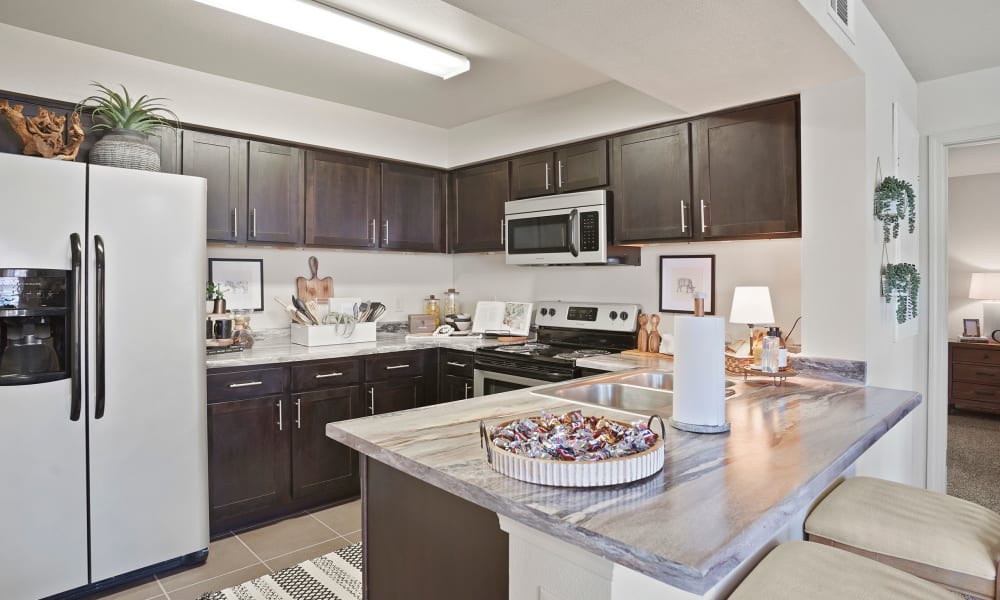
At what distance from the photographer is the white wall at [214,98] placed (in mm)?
2597

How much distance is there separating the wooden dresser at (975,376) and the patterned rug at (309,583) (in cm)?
592

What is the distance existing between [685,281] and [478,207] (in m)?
1.56

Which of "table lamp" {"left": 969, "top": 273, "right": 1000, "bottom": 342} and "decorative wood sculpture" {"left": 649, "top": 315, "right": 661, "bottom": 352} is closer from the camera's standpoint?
"decorative wood sculpture" {"left": 649, "top": 315, "right": 661, "bottom": 352}

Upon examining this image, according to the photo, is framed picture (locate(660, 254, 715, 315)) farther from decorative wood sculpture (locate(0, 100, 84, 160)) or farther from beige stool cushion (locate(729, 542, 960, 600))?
decorative wood sculpture (locate(0, 100, 84, 160))

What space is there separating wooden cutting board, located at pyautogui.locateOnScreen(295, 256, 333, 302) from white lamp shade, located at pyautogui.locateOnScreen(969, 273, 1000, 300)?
243 inches

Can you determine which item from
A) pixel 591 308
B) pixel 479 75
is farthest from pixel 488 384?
pixel 479 75

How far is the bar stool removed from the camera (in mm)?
1343

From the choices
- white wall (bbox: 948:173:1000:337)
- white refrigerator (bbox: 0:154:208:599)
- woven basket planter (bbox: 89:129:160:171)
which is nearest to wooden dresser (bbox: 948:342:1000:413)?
white wall (bbox: 948:173:1000:337)

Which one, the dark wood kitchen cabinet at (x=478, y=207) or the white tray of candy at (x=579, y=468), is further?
the dark wood kitchen cabinet at (x=478, y=207)

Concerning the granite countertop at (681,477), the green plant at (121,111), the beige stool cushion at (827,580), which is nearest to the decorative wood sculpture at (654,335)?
the granite countertop at (681,477)

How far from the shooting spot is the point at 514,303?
4.00m

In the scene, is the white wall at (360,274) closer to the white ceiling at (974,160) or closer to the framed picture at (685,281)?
the framed picture at (685,281)

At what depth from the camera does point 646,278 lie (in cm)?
338

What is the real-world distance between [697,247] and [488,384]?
144 centimetres
